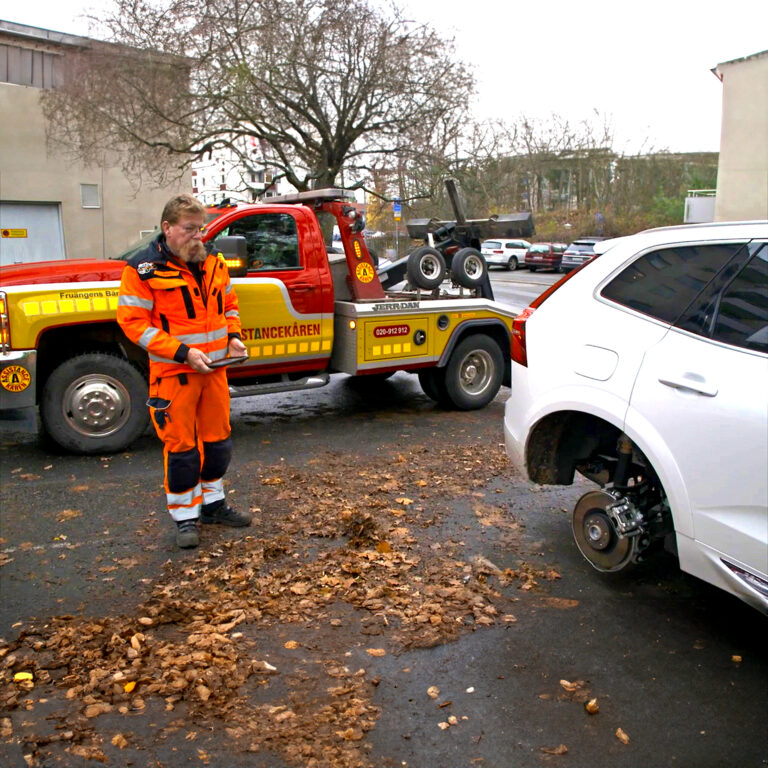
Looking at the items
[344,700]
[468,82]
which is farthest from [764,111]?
[344,700]

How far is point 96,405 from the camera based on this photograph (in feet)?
21.6

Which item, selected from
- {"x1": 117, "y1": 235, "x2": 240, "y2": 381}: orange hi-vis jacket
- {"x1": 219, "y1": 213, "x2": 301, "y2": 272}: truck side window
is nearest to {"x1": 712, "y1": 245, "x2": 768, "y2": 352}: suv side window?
{"x1": 117, "y1": 235, "x2": 240, "y2": 381}: orange hi-vis jacket

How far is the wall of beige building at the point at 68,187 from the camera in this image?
22.0 meters

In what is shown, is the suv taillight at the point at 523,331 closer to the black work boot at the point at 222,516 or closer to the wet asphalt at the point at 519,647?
the wet asphalt at the point at 519,647

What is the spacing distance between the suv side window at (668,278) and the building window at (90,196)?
22.3 meters

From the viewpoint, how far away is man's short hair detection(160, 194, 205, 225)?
4.45m

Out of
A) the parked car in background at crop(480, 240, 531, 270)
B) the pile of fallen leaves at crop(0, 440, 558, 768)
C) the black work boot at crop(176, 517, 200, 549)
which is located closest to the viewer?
the pile of fallen leaves at crop(0, 440, 558, 768)

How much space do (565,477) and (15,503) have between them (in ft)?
12.2

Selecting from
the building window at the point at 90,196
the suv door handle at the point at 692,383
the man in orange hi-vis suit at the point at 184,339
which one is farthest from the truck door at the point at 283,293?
the building window at the point at 90,196

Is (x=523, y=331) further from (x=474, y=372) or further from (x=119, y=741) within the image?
(x=474, y=372)

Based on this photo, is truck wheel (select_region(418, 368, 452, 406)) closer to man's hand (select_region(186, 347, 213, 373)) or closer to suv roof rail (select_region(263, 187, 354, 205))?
suv roof rail (select_region(263, 187, 354, 205))

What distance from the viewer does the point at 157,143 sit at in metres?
19.9

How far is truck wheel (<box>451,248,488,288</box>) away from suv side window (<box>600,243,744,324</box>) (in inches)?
178

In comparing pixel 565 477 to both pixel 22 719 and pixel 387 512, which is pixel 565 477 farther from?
pixel 22 719
